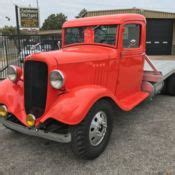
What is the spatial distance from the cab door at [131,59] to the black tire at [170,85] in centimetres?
176

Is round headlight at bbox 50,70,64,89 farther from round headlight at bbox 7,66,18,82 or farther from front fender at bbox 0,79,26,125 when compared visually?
round headlight at bbox 7,66,18,82

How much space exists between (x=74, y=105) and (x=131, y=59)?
206cm

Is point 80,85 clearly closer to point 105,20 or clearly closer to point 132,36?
point 105,20

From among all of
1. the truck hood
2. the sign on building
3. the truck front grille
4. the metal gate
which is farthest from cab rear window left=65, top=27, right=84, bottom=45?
the sign on building

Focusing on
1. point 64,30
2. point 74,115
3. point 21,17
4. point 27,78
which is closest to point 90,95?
point 74,115

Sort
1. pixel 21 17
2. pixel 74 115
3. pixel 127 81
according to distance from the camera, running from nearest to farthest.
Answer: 1. pixel 74 115
2. pixel 127 81
3. pixel 21 17

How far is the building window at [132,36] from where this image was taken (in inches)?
185

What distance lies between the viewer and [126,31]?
15.4 ft

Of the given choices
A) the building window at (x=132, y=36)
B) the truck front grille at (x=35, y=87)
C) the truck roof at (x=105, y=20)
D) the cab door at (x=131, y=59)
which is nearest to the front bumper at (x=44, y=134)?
the truck front grille at (x=35, y=87)

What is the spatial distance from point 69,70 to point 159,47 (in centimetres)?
1624

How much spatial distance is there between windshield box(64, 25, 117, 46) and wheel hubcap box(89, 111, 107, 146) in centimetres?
146

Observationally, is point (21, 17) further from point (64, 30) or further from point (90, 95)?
point (90, 95)

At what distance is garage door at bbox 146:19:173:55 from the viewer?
723 inches

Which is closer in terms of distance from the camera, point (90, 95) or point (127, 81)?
point (90, 95)
